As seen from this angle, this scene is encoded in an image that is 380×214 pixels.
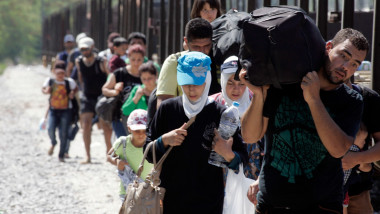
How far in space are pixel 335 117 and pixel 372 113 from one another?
1.14 m

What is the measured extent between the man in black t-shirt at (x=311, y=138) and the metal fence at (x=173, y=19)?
8.70 ft

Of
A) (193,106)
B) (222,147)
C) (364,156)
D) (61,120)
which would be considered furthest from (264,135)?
(61,120)

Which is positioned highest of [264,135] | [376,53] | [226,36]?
[226,36]

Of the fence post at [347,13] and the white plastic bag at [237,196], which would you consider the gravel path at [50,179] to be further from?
the white plastic bag at [237,196]

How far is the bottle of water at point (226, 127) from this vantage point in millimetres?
4402

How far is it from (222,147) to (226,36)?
4.21 ft

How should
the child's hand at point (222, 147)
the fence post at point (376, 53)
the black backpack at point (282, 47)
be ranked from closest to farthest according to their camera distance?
the black backpack at point (282, 47) < the child's hand at point (222, 147) < the fence post at point (376, 53)

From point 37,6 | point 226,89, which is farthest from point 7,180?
point 37,6

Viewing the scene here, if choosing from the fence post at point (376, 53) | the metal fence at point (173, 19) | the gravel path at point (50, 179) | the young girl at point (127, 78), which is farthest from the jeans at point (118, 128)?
the fence post at point (376, 53)

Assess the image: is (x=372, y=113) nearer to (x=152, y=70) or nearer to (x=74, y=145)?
(x=152, y=70)

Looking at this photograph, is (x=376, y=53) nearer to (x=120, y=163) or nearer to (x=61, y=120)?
(x=120, y=163)

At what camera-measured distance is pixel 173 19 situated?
1259cm

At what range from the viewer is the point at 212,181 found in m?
4.43

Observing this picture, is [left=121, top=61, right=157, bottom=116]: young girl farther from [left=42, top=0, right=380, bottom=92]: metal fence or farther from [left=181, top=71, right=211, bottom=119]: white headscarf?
[left=181, top=71, right=211, bottom=119]: white headscarf
